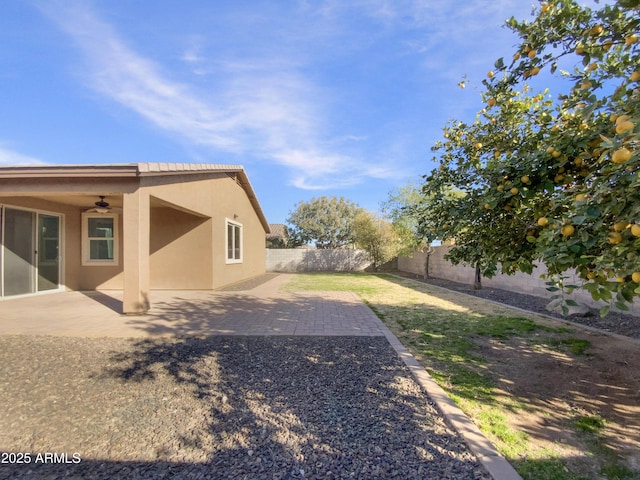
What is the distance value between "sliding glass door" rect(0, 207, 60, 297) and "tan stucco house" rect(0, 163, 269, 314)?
0.08 ft

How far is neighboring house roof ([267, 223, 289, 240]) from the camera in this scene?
1287 inches

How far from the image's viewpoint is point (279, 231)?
33406 mm

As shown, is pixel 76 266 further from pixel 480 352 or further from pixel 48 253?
pixel 480 352

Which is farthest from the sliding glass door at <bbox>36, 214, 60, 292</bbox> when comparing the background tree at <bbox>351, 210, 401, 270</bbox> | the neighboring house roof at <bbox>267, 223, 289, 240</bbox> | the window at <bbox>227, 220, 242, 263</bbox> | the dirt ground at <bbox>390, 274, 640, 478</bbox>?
the neighboring house roof at <bbox>267, 223, 289, 240</bbox>

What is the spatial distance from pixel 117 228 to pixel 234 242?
14.7 ft

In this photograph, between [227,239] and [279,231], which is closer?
[227,239]

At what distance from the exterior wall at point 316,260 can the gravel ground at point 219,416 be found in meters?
20.5

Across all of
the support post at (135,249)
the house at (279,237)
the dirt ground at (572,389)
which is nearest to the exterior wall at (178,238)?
the support post at (135,249)

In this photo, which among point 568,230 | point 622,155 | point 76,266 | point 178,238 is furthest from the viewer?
point 178,238

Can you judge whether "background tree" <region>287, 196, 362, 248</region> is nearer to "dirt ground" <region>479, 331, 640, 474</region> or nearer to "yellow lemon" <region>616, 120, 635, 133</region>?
"dirt ground" <region>479, 331, 640, 474</region>

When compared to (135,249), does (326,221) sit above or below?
above

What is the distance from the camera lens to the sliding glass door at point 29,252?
8.35 m

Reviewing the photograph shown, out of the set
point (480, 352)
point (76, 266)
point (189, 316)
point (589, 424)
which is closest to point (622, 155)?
point (589, 424)

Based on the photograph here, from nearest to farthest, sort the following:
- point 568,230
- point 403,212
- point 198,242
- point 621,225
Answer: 1. point 621,225
2. point 568,230
3. point 198,242
4. point 403,212
